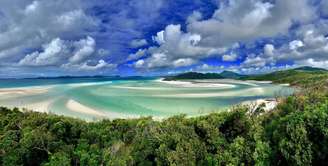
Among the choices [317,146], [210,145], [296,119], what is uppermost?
[296,119]

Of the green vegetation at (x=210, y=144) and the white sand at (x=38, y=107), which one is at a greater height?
the green vegetation at (x=210, y=144)

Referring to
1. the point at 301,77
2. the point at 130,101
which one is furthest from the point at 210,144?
the point at 301,77

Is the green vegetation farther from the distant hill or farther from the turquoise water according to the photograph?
the distant hill

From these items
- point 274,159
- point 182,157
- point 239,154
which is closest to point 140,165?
point 182,157

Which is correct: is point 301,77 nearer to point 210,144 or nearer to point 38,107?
point 38,107

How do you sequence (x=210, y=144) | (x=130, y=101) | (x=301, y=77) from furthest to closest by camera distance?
1. (x=301, y=77)
2. (x=130, y=101)
3. (x=210, y=144)

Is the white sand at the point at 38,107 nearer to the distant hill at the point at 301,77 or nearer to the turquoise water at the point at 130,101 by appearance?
the turquoise water at the point at 130,101

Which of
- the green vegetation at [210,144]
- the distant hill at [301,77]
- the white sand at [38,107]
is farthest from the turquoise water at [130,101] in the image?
the distant hill at [301,77]

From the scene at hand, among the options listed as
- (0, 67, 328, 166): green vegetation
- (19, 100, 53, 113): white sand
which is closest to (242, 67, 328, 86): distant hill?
(19, 100, 53, 113): white sand

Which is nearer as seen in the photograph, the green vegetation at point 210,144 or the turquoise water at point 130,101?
the green vegetation at point 210,144

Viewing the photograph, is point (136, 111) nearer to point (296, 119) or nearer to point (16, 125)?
point (16, 125)

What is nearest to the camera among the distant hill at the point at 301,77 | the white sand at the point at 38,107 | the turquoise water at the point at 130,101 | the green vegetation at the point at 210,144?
the green vegetation at the point at 210,144
